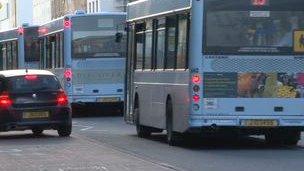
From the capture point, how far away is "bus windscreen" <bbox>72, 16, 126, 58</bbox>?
32.2 metres

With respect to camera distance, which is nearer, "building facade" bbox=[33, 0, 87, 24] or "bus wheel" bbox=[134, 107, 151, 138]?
"bus wheel" bbox=[134, 107, 151, 138]

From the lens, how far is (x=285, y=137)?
1933cm

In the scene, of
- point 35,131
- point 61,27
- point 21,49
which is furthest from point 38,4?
point 35,131

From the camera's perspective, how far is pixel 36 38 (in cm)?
4091

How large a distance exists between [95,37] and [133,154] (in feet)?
51.0

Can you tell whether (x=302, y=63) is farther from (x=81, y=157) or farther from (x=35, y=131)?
(x=35, y=131)

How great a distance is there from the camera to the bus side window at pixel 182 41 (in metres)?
18.0

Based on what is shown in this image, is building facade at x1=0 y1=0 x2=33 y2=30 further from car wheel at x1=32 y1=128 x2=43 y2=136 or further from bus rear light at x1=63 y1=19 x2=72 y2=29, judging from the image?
car wheel at x1=32 y1=128 x2=43 y2=136

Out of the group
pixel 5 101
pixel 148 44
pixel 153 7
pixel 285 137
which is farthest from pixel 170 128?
pixel 5 101

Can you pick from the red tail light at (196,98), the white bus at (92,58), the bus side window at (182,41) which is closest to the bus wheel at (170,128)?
the bus side window at (182,41)

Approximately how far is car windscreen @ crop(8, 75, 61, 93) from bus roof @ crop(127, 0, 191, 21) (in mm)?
2414

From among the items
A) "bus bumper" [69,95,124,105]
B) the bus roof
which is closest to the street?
the bus roof

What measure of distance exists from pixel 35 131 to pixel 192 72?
705 centimetres

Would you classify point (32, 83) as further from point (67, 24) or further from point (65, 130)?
point (67, 24)
